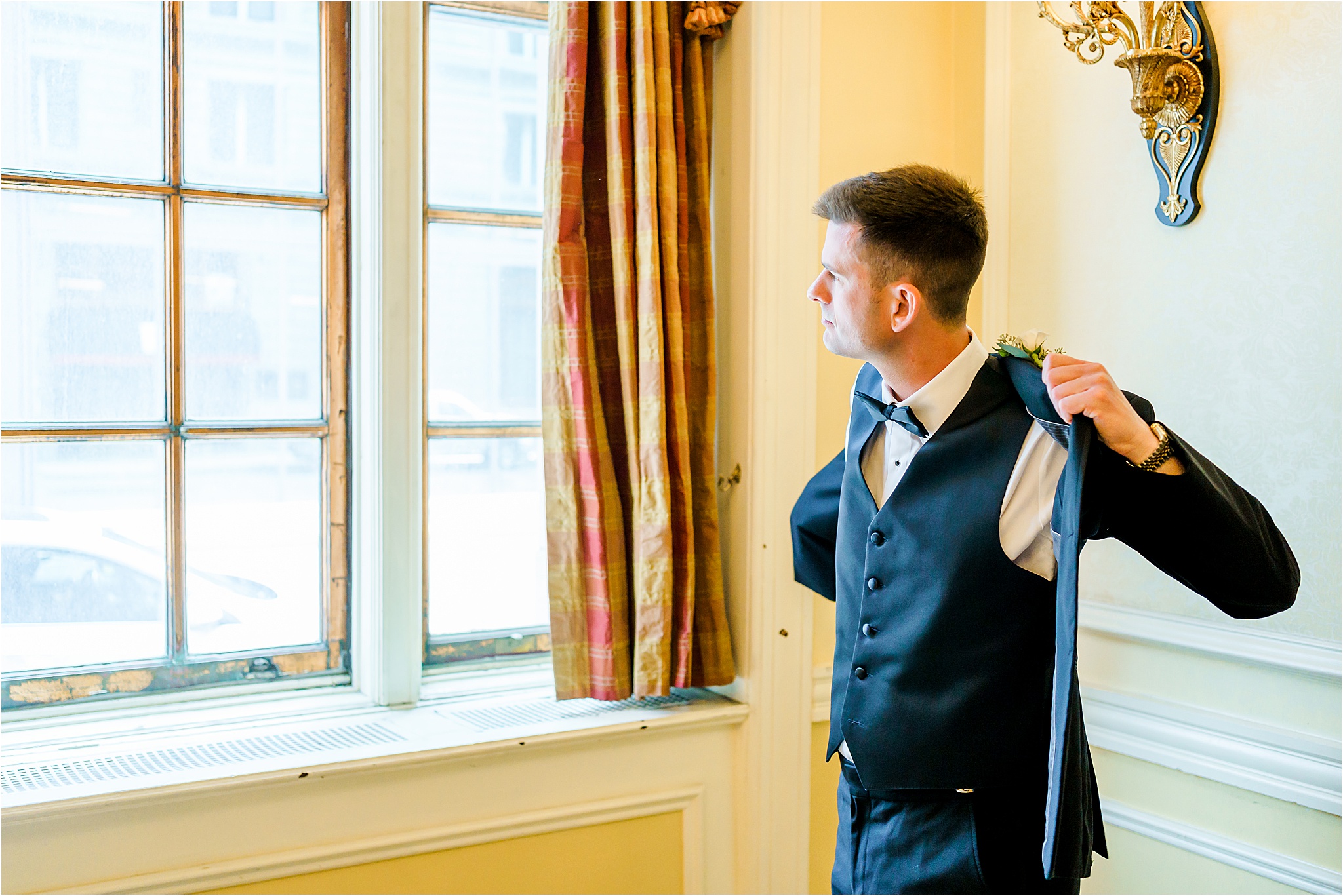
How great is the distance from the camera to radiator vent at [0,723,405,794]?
1549 mm

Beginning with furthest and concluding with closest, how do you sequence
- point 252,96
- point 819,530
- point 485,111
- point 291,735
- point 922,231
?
point 485,111, point 252,96, point 291,735, point 819,530, point 922,231

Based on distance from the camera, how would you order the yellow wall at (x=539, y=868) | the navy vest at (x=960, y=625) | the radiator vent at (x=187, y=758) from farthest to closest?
the yellow wall at (x=539, y=868)
the radiator vent at (x=187, y=758)
the navy vest at (x=960, y=625)

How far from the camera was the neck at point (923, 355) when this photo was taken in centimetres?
139

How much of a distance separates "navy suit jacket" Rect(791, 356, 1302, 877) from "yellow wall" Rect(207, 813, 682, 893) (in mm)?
898

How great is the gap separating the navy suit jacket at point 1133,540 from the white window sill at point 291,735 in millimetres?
880

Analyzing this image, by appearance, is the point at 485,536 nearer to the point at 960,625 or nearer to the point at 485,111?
the point at 485,111

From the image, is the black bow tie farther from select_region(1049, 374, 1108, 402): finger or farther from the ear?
select_region(1049, 374, 1108, 402): finger

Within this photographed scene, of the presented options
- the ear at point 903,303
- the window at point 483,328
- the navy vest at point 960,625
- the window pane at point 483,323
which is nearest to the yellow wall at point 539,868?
the window at point 483,328

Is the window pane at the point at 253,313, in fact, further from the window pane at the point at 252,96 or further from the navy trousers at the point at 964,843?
the navy trousers at the point at 964,843

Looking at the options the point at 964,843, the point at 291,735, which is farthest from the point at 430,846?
the point at 964,843

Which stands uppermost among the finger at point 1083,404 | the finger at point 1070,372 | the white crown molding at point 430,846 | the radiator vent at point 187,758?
the finger at point 1070,372

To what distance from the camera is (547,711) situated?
76.2 inches

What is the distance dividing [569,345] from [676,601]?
53 cm

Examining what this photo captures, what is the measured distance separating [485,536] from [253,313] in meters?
0.63
